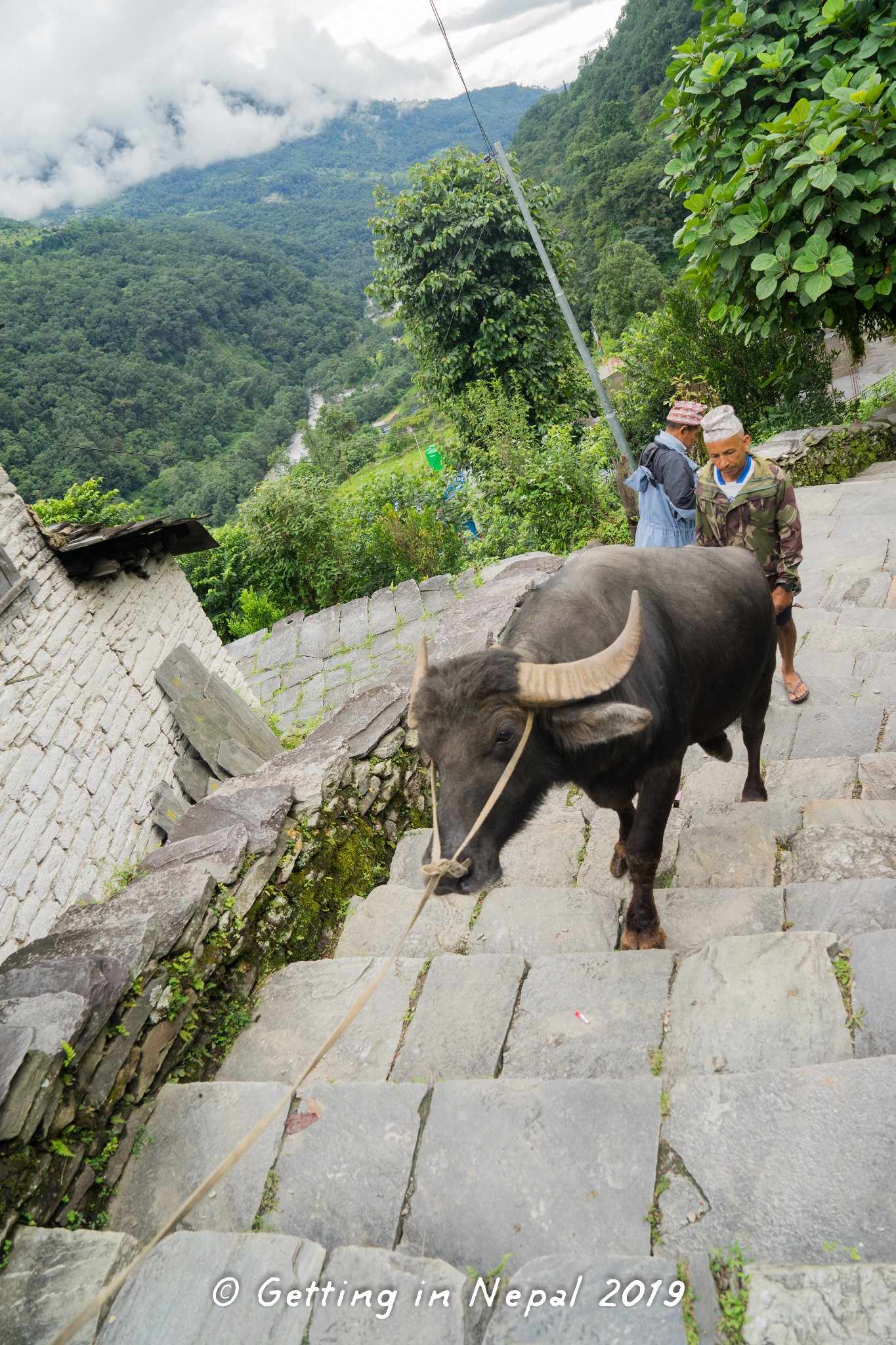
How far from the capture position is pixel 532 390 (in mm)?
16031

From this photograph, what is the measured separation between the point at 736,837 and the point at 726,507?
221cm

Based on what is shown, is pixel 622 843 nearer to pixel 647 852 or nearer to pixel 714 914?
pixel 647 852

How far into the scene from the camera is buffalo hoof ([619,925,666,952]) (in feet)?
10.7

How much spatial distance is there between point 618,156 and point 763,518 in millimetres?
66476

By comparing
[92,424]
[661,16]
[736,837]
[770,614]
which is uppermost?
[661,16]

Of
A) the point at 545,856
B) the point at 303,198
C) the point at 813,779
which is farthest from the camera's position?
the point at 303,198

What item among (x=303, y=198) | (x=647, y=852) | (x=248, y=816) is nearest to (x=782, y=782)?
(x=647, y=852)

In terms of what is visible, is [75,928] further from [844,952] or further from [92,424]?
[92,424]

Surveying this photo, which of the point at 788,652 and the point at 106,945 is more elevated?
the point at 106,945

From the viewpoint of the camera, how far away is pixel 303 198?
456ft

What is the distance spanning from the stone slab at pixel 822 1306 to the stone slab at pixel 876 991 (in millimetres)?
717

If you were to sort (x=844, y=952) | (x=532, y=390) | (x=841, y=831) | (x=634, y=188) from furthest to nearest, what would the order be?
(x=634, y=188) → (x=532, y=390) → (x=841, y=831) → (x=844, y=952)

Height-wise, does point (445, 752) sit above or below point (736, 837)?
above

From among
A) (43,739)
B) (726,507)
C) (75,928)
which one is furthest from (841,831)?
(43,739)
